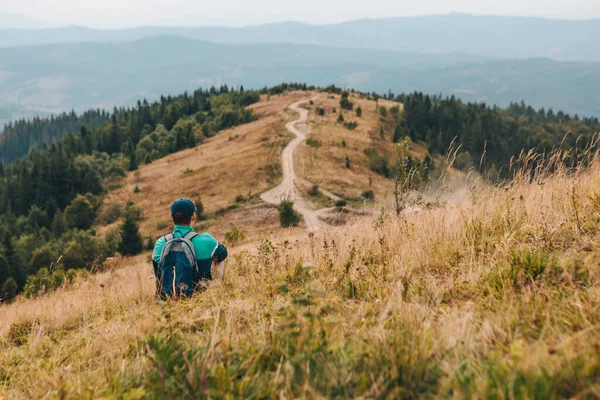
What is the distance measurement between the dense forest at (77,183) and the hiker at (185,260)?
21161mm

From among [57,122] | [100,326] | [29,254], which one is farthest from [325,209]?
[57,122]

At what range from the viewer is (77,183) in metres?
83.0

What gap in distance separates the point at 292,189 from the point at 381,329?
50.8 meters

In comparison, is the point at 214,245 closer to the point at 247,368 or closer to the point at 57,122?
the point at 247,368

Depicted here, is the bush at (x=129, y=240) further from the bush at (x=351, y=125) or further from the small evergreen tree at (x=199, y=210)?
the bush at (x=351, y=125)

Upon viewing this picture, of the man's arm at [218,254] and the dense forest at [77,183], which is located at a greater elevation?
the man's arm at [218,254]

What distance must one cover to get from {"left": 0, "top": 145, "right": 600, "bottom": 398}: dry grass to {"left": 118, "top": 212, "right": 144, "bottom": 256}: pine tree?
1632 inches

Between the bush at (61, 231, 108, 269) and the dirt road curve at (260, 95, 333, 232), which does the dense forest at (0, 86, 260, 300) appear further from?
the dirt road curve at (260, 95, 333, 232)

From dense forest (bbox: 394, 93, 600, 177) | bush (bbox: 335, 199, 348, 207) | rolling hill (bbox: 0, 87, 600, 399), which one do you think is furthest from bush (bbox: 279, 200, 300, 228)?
dense forest (bbox: 394, 93, 600, 177)

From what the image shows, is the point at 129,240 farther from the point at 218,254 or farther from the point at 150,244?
the point at 218,254

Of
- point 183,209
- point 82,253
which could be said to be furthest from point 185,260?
point 82,253

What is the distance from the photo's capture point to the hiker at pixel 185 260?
512 centimetres

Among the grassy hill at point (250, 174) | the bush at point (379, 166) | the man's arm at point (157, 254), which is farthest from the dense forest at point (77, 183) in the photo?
the bush at point (379, 166)

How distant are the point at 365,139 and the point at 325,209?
33.2m
